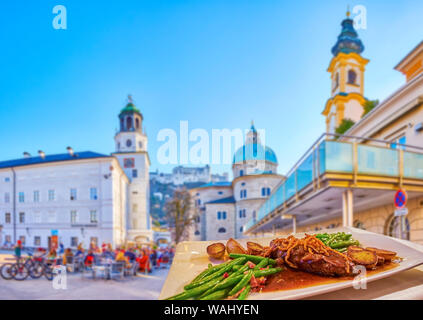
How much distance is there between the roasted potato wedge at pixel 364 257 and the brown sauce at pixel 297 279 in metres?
0.04

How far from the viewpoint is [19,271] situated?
11578 millimetres

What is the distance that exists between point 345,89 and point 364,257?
33.6 metres

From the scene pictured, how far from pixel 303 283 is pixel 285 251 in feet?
0.97

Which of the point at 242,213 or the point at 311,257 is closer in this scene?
the point at 311,257

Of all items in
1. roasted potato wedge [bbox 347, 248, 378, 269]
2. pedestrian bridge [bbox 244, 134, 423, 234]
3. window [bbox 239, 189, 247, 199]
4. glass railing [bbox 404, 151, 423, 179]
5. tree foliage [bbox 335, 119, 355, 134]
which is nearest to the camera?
roasted potato wedge [bbox 347, 248, 378, 269]

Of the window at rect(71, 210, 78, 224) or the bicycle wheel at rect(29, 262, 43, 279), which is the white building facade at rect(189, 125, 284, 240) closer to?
the window at rect(71, 210, 78, 224)

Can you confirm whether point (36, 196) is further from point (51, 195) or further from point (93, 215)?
point (93, 215)

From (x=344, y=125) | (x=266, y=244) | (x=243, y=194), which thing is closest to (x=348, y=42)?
(x=344, y=125)

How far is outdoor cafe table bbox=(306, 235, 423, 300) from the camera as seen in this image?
4.51ft

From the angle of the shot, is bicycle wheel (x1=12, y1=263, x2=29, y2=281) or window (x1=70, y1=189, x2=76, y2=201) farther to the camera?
window (x1=70, y1=189, x2=76, y2=201)

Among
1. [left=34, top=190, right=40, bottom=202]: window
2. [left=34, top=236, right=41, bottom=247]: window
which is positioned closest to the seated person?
[left=34, top=190, right=40, bottom=202]: window

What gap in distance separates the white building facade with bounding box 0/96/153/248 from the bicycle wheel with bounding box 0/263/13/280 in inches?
952

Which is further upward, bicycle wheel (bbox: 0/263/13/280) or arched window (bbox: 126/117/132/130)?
arched window (bbox: 126/117/132/130)
